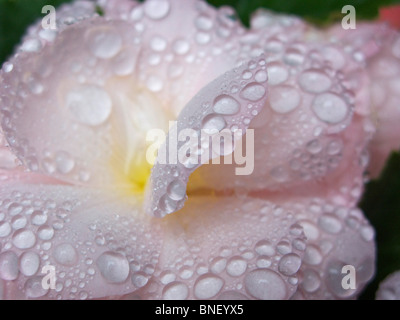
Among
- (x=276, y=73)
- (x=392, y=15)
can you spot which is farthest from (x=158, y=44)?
(x=392, y=15)

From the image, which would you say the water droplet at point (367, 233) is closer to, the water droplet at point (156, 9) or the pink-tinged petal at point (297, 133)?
the pink-tinged petal at point (297, 133)

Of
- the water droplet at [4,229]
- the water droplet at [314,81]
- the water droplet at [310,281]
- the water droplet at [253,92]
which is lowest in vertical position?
the water droplet at [310,281]

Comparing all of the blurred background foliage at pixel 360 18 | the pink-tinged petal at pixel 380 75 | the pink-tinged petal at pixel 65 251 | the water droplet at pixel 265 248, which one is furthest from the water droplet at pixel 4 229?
the pink-tinged petal at pixel 380 75

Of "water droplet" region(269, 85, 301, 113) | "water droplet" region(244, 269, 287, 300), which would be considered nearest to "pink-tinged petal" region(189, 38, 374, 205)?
"water droplet" region(269, 85, 301, 113)

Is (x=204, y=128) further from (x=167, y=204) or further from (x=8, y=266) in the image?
(x=8, y=266)

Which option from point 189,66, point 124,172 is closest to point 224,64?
point 189,66

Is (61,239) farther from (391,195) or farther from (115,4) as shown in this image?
(391,195)
